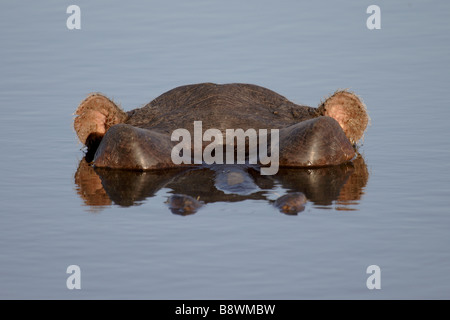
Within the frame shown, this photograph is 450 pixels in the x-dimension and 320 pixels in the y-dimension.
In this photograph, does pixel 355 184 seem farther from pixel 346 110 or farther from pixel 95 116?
pixel 95 116

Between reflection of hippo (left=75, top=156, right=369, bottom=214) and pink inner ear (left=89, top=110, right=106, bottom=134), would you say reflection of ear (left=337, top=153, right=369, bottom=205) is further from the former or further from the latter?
pink inner ear (left=89, top=110, right=106, bottom=134)

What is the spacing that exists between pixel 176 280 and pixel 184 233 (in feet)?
4.27

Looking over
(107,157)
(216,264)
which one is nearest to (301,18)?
(107,157)

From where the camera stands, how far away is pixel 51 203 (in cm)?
1102

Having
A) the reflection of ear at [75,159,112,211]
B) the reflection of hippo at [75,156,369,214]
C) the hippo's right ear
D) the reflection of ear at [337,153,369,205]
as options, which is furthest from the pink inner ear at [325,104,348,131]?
the reflection of ear at [75,159,112,211]

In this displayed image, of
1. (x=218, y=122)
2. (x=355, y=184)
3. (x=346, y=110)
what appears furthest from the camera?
(x=346, y=110)

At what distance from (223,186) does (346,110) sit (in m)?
3.20

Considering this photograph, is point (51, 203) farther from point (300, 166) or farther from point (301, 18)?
point (301, 18)

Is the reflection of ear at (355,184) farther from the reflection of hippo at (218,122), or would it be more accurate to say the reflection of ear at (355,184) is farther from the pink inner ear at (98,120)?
the pink inner ear at (98,120)

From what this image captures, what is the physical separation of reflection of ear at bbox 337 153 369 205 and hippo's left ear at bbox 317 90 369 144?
78cm

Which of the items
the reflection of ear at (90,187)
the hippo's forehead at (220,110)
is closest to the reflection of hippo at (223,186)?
the reflection of ear at (90,187)

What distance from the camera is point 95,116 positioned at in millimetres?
13672

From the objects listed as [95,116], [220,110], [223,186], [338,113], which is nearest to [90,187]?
[223,186]

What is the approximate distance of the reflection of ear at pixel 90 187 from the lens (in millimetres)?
11102
